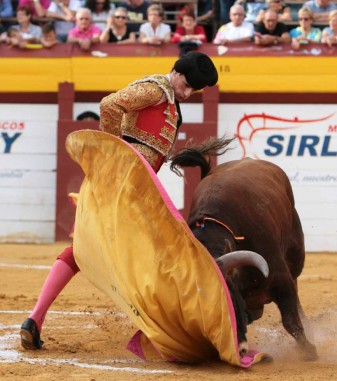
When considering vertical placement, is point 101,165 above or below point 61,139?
above

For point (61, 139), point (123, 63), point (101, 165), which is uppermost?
point (101, 165)

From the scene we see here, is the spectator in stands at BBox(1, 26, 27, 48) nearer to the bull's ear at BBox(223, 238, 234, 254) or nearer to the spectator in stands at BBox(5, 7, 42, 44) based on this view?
the spectator in stands at BBox(5, 7, 42, 44)

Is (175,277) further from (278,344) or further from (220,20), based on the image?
(220,20)

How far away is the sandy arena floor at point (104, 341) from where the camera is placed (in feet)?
13.6

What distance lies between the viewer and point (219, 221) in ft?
15.0

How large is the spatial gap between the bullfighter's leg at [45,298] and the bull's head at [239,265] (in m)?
0.98

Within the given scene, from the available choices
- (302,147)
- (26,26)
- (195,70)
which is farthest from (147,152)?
(26,26)

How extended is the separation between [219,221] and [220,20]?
24.6 ft

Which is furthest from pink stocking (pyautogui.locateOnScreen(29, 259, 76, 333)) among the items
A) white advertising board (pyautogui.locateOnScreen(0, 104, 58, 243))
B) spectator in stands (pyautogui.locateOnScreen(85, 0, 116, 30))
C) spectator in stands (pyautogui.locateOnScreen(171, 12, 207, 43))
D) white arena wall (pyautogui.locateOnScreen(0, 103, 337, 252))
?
spectator in stands (pyautogui.locateOnScreen(85, 0, 116, 30))

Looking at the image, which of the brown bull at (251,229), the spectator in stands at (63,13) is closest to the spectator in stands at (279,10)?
the spectator in stands at (63,13)

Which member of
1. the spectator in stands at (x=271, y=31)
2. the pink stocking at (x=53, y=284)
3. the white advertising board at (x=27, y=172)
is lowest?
the white advertising board at (x=27, y=172)

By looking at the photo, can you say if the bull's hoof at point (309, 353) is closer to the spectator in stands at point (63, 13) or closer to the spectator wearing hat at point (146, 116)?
the spectator wearing hat at point (146, 116)

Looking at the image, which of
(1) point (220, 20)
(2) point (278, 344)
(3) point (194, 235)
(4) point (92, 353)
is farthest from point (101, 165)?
(1) point (220, 20)

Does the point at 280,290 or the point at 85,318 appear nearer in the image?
the point at 280,290
